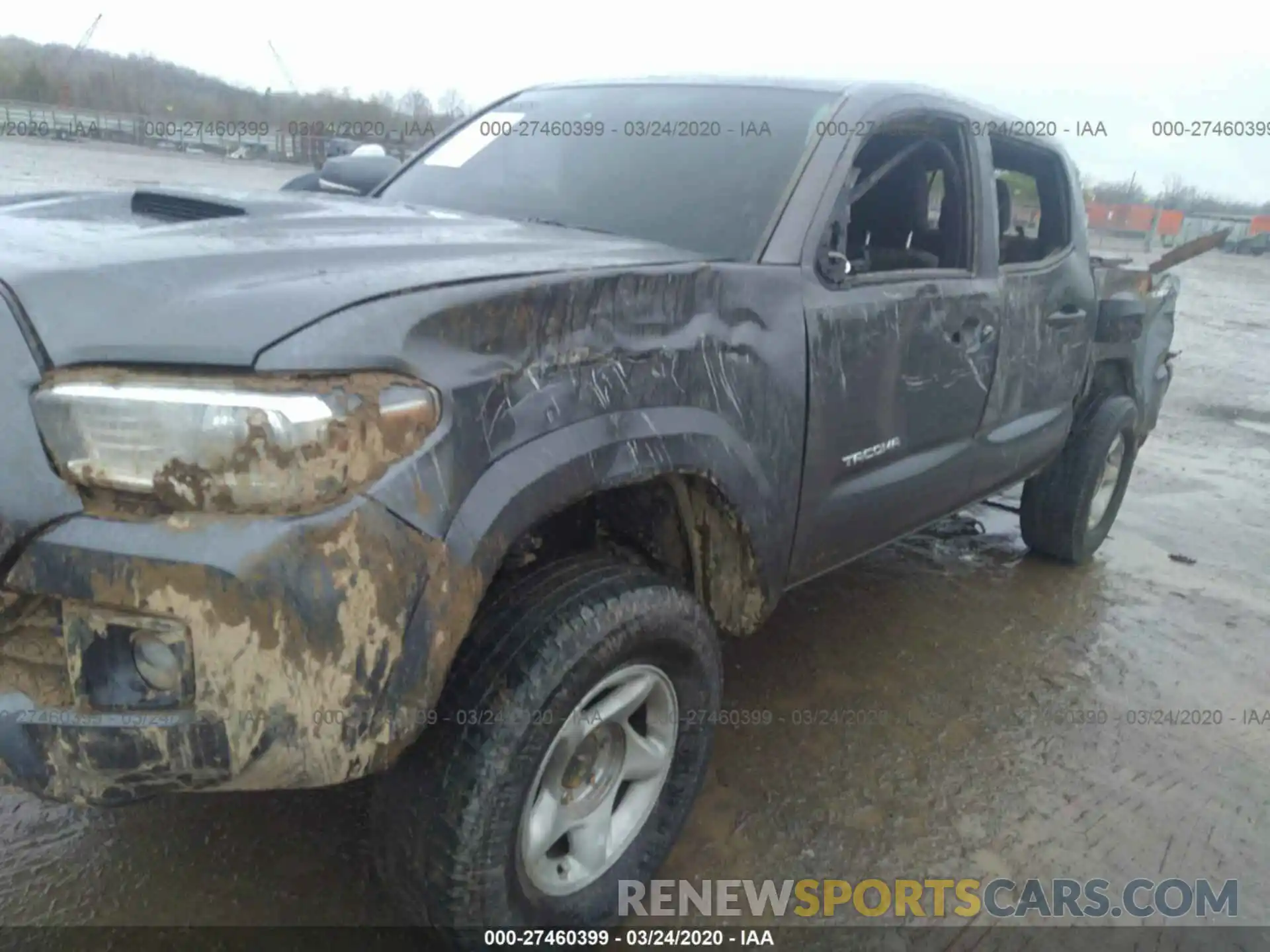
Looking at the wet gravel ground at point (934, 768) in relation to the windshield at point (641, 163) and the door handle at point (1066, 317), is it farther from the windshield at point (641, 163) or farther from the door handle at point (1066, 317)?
the windshield at point (641, 163)

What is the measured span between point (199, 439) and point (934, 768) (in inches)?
90.4

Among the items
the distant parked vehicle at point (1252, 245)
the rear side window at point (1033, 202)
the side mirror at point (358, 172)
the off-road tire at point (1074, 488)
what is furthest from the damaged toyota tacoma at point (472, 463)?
the distant parked vehicle at point (1252, 245)

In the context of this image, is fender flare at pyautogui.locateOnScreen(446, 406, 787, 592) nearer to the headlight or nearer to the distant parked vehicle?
the headlight

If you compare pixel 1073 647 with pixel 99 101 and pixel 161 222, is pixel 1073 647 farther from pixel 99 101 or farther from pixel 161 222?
pixel 99 101

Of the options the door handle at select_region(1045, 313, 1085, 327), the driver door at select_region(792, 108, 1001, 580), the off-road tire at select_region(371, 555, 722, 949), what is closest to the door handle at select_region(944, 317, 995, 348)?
the driver door at select_region(792, 108, 1001, 580)

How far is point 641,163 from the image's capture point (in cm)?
285

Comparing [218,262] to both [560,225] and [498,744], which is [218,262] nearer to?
[498,744]

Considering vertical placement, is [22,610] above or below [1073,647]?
above

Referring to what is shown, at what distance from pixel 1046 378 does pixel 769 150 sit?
1630mm

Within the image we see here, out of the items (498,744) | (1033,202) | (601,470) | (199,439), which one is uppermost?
(1033,202)

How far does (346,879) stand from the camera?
219 centimetres

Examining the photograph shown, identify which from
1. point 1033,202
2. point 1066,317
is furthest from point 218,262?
point 1033,202

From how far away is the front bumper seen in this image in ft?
4.62

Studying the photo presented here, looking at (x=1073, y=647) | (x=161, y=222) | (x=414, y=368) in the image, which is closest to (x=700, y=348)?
(x=414, y=368)
